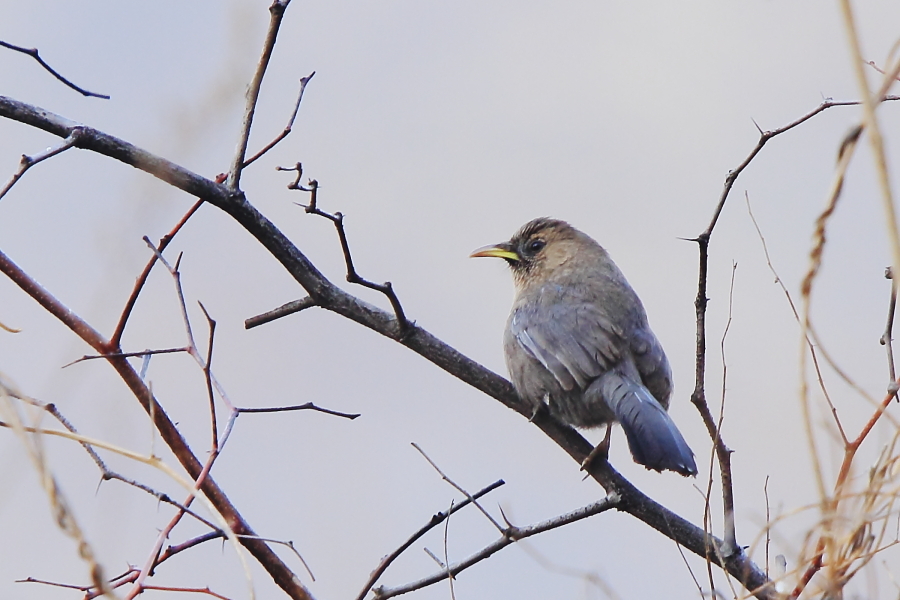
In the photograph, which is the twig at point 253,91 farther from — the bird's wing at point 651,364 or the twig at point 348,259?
the bird's wing at point 651,364

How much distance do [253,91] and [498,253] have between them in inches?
105

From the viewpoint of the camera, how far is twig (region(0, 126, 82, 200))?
1.73 metres

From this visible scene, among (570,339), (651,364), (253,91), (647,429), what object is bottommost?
(647,429)

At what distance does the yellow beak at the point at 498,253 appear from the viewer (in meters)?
4.90

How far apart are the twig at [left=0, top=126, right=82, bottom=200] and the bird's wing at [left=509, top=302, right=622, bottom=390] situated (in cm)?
222

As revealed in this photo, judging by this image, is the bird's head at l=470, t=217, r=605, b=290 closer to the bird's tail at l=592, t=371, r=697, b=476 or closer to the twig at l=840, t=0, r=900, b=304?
the bird's tail at l=592, t=371, r=697, b=476

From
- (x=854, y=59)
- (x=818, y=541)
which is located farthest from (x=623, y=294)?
(x=854, y=59)

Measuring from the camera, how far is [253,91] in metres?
2.36

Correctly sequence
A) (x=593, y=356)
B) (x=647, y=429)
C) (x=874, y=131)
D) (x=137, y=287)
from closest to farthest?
(x=874, y=131) < (x=137, y=287) < (x=647, y=429) < (x=593, y=356)

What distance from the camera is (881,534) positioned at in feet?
5.02

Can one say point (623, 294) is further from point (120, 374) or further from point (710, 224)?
point (120, 374)

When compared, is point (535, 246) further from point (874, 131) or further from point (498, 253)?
point (874, 131)

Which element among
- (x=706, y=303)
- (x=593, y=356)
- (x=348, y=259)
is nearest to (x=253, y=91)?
(x=348, y=259)

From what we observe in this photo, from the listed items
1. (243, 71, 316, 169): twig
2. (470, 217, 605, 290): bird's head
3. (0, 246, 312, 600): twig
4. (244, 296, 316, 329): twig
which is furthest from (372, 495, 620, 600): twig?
(470, 217, 605, 290): bird's head
